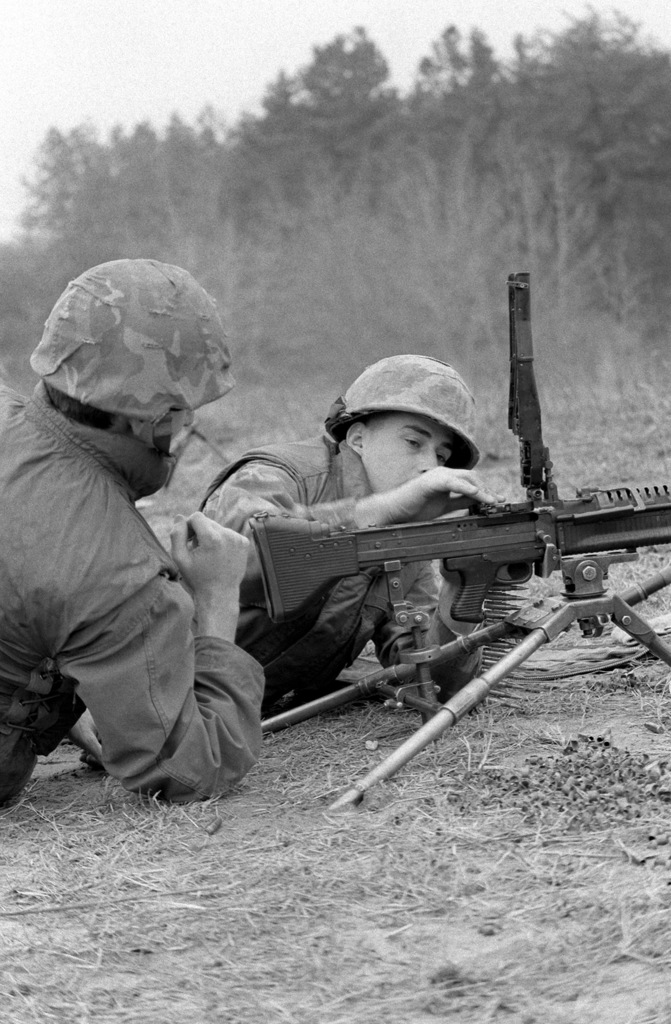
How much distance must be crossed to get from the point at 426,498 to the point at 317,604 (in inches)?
20.8

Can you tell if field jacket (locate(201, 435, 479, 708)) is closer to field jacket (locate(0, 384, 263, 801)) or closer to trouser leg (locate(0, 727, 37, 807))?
field jacket (locate(0, 384, 263, 801))

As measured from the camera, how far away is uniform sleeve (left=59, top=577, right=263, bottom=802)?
3383 millimetres

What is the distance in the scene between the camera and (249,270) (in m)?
40.3

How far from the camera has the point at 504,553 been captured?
13.4 feet

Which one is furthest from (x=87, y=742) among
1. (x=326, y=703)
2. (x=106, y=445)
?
(x=106, y=445)

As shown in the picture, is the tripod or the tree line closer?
the tripod

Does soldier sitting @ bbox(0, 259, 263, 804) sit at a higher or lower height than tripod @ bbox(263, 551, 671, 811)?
higher

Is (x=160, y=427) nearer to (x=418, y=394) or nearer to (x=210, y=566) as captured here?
(x=210, y=566)

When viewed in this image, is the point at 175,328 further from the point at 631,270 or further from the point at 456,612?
the point at 631,270

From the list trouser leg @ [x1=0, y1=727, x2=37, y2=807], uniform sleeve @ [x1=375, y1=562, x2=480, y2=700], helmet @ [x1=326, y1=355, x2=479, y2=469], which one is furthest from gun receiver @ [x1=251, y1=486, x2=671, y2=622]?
trouser leg @ [x1=0, y1=727, x2=37, y2=807]

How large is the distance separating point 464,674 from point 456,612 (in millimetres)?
342

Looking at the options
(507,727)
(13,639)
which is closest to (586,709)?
(507,727)

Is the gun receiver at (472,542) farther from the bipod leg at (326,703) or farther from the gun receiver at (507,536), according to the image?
the bipod leg at (326,703)

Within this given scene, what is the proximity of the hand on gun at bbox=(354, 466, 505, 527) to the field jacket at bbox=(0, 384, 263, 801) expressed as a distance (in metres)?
0.86
